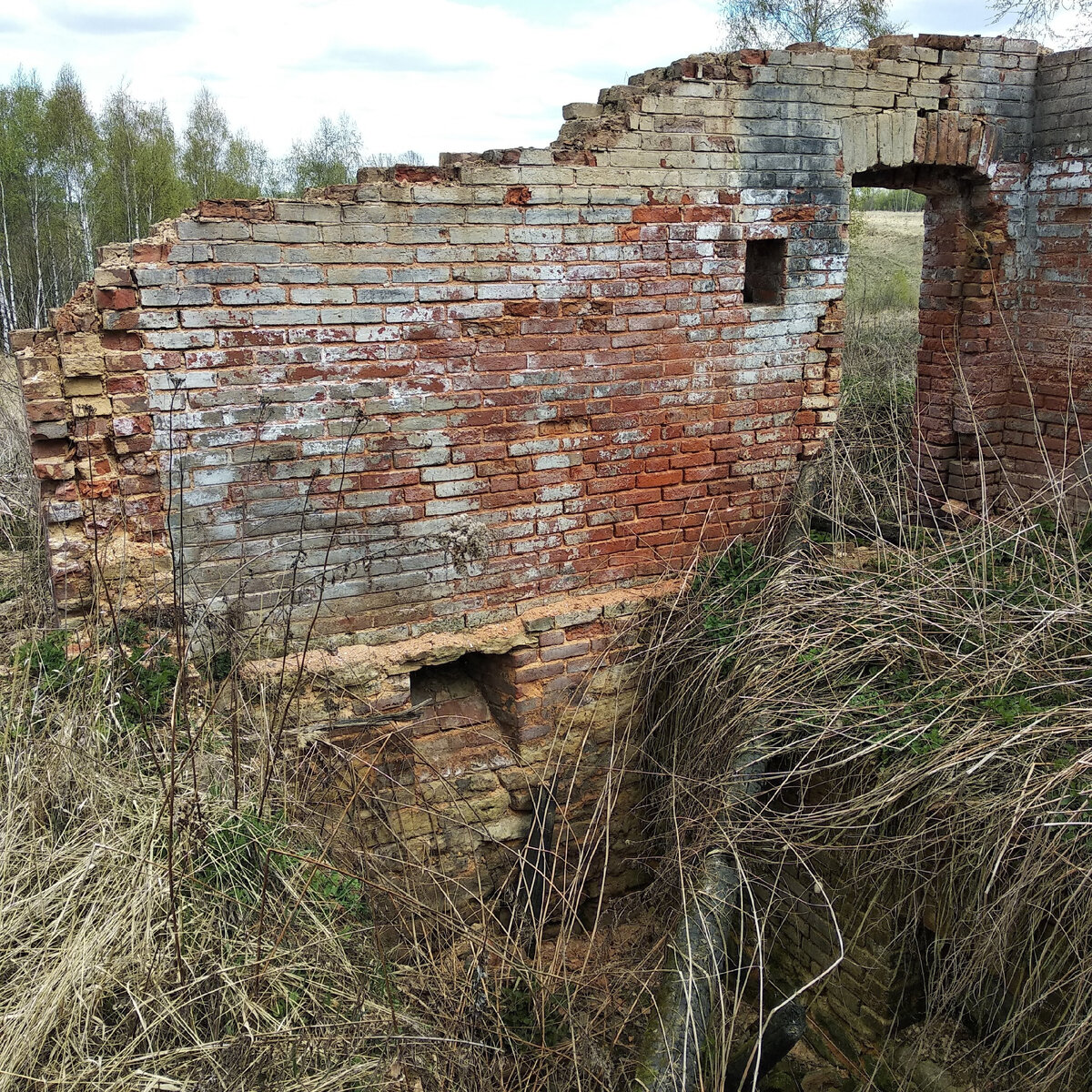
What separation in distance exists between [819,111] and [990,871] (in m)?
3.56

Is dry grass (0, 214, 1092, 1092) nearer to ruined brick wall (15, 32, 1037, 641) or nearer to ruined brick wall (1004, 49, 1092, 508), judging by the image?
ruined brick wall (15, 32, 1037, 641)

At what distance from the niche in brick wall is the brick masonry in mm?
23

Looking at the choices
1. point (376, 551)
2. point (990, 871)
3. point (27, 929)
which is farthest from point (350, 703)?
point (990, 871)

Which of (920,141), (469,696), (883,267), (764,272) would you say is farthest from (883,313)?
(469,696)

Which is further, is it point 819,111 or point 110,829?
point 819,111

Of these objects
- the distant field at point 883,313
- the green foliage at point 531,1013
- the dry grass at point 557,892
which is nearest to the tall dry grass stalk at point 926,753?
the dry grass at point 557,892

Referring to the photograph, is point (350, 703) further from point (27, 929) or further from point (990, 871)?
point (990, 871)

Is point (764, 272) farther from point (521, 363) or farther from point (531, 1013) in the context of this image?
point (531, 1013)

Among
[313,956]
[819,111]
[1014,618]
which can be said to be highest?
[819,111]

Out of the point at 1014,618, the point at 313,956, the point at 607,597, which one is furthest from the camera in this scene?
the point at 607,597

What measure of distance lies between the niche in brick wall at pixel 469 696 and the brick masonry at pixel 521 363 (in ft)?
0.08

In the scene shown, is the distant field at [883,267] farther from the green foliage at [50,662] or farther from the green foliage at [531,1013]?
the green foliage at [50,662]

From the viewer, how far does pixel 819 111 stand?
4.38 meters

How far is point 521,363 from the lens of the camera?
3.94 meters
